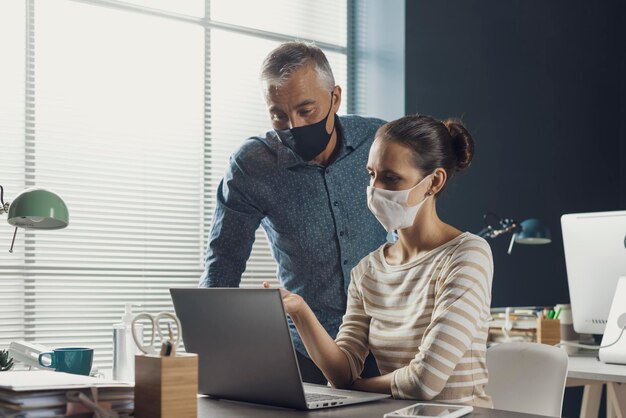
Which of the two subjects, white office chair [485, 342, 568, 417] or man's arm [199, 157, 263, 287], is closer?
white office chair [485, 342, 568, 417]

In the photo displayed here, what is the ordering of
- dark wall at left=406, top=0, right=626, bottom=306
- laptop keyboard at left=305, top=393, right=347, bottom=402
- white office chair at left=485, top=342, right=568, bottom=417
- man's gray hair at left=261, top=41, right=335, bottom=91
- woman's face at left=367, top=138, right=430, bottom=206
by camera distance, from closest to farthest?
laptop keyboard at left=305, top=393, right=347, bottom=402 < woman's face at left=367, top=138, right=430, bottom=206 < white office chair at left=485, top=342, right=568, bottom=417 < man's gray hair at left=261, top=41, right=335, bottom=91 < dark wall at left=406, top=0, right=626, bottom=306

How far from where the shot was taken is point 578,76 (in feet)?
15.8

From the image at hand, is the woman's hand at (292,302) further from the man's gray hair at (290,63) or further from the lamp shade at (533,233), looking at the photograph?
the lamp shade at (533,233)

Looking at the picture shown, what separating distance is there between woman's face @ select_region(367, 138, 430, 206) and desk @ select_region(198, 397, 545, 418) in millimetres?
523

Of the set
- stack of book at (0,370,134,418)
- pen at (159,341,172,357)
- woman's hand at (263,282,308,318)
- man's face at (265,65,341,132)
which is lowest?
stack of book at (0,370,134,418)

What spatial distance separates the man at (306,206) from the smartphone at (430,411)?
898mm

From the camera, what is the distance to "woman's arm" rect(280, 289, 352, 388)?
1674 millimetres

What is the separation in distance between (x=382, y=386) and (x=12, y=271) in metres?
2.10

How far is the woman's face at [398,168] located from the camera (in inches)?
70.9

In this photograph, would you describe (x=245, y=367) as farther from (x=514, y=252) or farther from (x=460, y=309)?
(x=514, y=252)

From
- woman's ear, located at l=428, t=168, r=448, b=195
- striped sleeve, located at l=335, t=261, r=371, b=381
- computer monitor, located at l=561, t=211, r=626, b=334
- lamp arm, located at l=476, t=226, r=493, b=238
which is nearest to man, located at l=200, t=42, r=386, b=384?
striped sleeve, located at l=335, t=261, r=371, b=381

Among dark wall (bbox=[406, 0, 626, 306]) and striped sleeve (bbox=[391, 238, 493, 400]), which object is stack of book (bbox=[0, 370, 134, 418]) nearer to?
striped sleeve (bbox=[391, 238, 493, 400])

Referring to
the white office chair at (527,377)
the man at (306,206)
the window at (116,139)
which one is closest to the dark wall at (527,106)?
the window at (116,139)

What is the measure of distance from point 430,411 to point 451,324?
340mm
